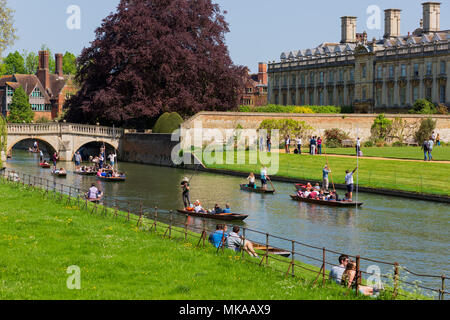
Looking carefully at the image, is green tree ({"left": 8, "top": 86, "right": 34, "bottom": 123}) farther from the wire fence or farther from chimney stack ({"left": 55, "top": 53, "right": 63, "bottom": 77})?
the wire fence

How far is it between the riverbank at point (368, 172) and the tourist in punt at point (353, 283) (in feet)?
72.8

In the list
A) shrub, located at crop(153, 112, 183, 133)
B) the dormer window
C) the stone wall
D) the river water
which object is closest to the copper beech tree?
shrub, located at crop(153, 112, 183, 133)

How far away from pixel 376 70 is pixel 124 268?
288 ft

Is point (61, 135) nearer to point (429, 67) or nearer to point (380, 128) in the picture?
point (380, 128)

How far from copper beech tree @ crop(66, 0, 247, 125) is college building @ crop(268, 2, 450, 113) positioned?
97.5 feet

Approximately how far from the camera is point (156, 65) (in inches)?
2707

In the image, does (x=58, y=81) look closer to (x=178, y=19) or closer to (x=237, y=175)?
(x=178, y=19)

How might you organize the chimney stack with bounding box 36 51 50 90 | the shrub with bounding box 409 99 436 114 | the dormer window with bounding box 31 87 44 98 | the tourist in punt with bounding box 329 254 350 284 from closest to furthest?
1. the tourist in punt with bounding box 329 254 350 284
2. the shrub with bounding box 409 99 436 114
3. the dormer window with bounding box 31 87 44 98
4. the chimney stack with bounding box 36 51 50 90

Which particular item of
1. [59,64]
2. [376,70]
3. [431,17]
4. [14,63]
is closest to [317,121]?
[376,70]

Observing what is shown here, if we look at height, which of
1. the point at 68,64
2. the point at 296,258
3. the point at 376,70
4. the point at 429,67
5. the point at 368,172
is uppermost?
the point at 68,64

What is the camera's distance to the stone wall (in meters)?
66.6
